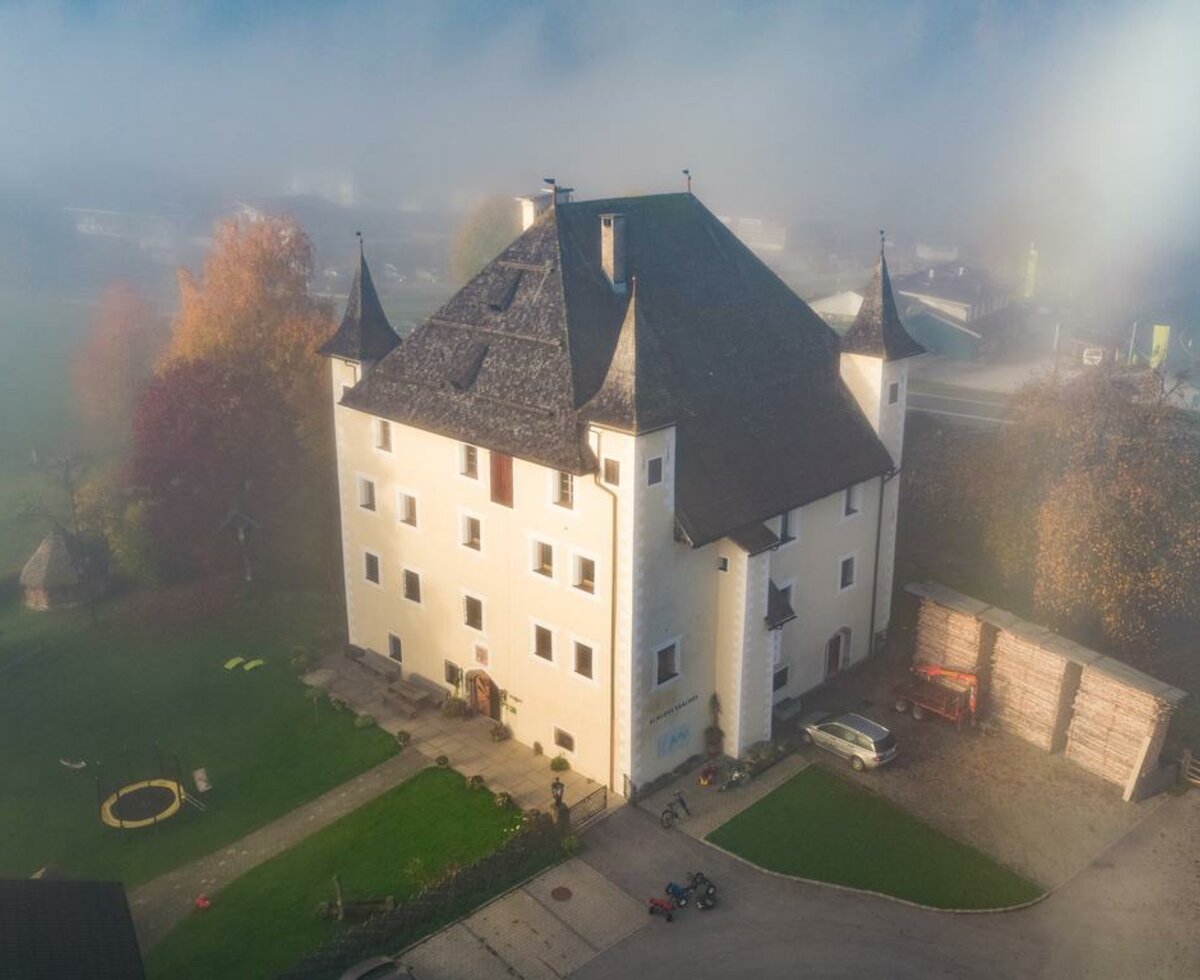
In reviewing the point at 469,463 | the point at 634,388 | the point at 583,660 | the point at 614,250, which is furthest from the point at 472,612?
the point at 614,250

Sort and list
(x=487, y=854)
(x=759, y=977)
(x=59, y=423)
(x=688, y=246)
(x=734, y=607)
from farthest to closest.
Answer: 1. (x=59, y=423)
2. (x=688, y=246)
3. (x=734, y=607)
4. (x=487, y=854)
5. (x=759, y=977)

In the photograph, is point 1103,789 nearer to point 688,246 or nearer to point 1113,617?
point 1113,617

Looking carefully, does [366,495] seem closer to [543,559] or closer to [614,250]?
[543,559]

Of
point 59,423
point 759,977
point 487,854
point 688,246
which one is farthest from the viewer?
point 59,423

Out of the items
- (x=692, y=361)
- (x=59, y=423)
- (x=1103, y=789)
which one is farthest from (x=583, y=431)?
(x=59, y=423)

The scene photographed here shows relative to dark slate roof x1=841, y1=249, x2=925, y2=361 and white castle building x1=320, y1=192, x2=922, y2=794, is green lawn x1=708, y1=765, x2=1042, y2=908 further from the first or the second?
dark slate roof x1=841, y1=249, x2=925, y2=361

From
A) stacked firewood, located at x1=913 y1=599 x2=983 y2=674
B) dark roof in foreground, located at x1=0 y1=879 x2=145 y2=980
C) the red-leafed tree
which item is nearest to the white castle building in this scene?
stacked firewood, located at x1=913 y1=599 x2=983 y2=674
